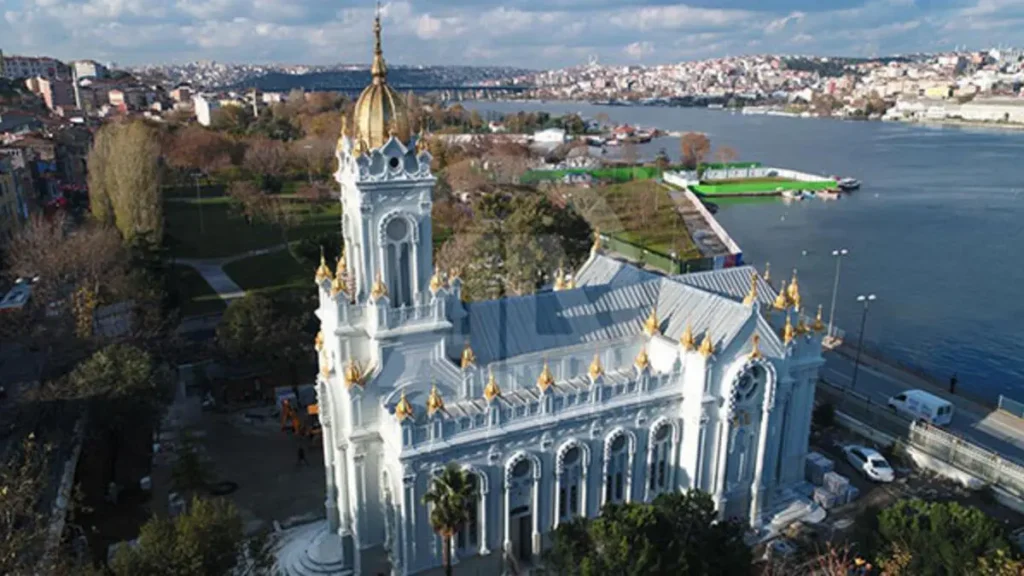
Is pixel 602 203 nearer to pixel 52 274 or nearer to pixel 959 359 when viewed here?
pixel 959 359

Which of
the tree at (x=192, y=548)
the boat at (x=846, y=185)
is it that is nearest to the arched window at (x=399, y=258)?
the tree at (x=192, y=548)

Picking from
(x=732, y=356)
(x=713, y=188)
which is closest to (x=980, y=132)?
(x=713, y=188)

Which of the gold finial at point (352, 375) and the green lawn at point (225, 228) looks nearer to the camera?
the gold finial at point (352, 375)

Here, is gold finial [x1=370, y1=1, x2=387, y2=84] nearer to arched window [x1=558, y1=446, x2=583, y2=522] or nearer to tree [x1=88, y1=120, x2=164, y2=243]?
arched window [x1=558, y1=446, x2=583, y2=522]

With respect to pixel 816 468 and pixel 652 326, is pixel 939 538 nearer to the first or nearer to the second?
pixel 816 468

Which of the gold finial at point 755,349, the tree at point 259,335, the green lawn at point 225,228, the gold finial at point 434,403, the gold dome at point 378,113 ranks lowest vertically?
the green lawn at point 225,228

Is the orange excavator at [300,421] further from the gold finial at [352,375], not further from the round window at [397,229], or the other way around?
the round window at [397,229]

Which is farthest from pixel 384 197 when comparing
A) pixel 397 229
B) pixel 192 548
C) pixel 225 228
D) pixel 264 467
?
→ pixel 225 228

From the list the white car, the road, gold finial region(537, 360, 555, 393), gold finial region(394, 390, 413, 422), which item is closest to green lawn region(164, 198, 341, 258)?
the road
